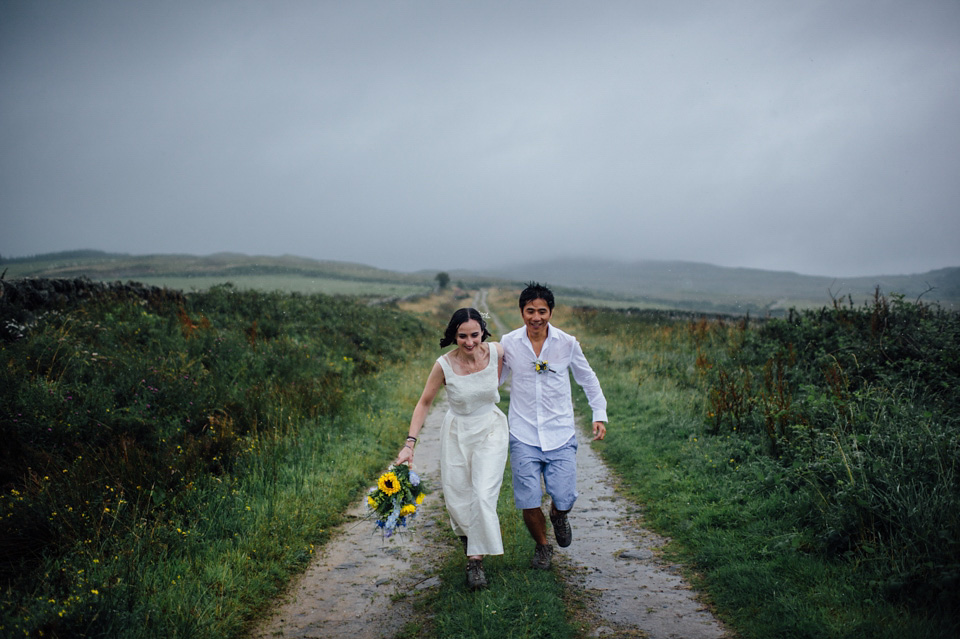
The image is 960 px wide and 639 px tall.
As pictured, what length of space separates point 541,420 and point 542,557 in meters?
1.06

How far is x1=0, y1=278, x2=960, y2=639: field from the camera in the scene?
11.0 ft

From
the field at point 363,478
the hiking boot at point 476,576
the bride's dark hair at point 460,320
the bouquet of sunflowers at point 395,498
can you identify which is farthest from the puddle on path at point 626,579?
the bride's dark hair at point 460,320

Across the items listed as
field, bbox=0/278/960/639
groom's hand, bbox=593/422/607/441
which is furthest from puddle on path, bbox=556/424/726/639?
groom's hand, bbox=593/422/607/441

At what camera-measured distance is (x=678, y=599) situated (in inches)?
149

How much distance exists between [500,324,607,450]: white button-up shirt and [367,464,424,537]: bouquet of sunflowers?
91cm

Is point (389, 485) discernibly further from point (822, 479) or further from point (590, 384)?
point (822, 479)

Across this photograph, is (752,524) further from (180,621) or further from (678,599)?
(180,621)

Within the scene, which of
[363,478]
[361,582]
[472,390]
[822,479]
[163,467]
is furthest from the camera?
[363,478]

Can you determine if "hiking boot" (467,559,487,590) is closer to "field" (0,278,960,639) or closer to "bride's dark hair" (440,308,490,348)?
"field" (0,278,960,639)

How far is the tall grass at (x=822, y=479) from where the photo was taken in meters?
3.29

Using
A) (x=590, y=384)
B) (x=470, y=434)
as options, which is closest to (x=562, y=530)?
(x=470, y=434)

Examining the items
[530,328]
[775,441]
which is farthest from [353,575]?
[775,441]

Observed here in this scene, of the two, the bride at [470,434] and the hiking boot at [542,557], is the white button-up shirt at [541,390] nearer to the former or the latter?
the bride at [470,434]

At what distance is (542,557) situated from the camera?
13.6 feet
